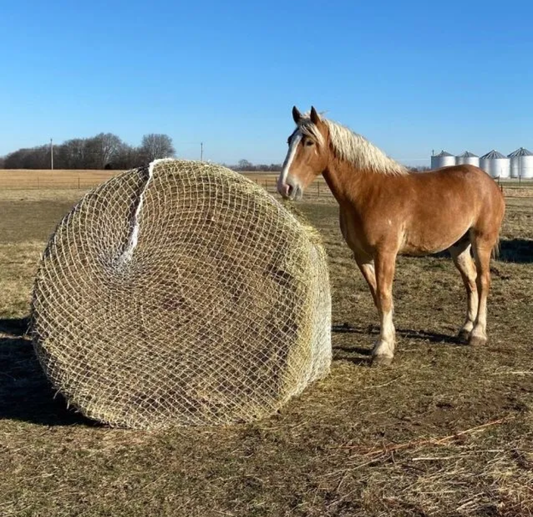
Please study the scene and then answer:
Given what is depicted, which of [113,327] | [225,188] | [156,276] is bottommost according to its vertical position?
[113,327]

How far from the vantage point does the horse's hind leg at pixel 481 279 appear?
6646mm

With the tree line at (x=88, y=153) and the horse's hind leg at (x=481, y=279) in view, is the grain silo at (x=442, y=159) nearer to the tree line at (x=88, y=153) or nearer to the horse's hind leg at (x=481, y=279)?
the tree line at (x=88, y=153)

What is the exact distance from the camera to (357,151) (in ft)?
19.4

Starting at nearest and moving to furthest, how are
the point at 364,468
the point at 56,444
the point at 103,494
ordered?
the point at 103,494, the point at 364,468, the point at 56,444

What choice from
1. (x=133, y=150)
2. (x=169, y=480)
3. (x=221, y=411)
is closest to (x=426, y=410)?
(x=221, y=411)

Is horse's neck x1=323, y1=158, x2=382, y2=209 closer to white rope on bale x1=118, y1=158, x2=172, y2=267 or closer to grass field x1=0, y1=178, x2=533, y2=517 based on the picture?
grass field x1=0, y1=178, x2=533, y2=517

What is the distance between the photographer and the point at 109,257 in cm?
492

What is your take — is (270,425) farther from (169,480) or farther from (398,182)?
(398,182)

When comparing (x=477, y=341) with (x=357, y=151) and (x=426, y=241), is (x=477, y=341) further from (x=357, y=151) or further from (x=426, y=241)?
(x=357, y=151)

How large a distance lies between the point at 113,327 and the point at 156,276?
536 millimetres

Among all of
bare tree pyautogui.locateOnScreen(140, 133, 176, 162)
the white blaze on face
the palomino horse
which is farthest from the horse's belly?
bare tree pyautogui.locateOnScreen(140, 133, 176, 162)

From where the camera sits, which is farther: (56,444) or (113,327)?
(113,327)

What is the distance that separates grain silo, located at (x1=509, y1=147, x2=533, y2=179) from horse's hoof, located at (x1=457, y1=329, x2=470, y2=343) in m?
85.1

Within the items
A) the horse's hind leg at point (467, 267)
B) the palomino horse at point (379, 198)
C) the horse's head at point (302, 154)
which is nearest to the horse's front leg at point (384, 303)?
the palomino horse at point (379, 198)
